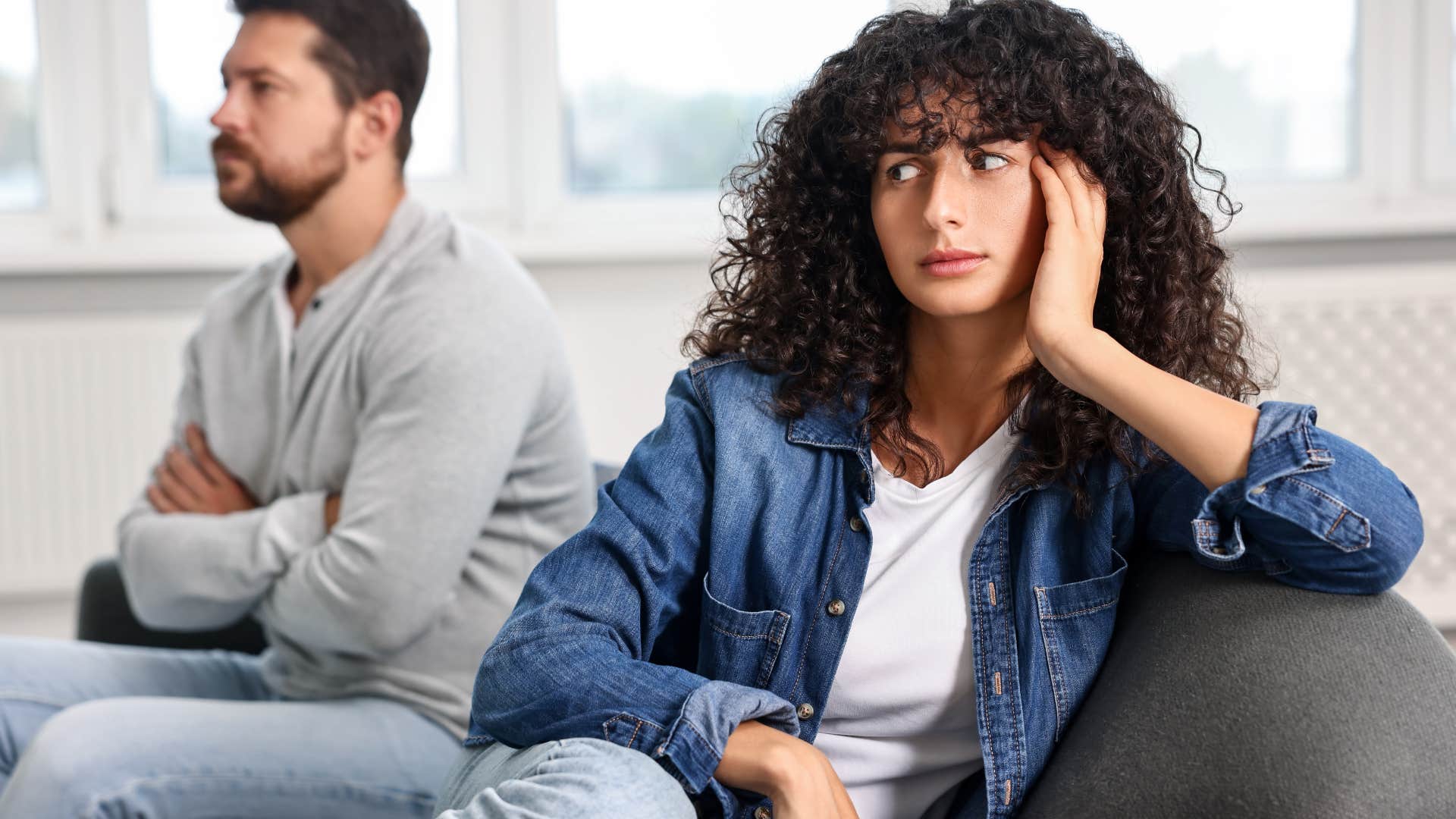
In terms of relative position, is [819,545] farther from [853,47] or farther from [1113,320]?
[853,47]

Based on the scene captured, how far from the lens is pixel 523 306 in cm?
169

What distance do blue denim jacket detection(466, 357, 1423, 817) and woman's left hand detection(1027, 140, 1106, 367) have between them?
0.14m

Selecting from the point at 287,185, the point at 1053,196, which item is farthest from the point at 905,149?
the point at 287,185

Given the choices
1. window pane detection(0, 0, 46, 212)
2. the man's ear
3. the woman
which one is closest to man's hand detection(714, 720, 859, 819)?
the woman

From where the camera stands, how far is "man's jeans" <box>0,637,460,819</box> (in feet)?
4.53

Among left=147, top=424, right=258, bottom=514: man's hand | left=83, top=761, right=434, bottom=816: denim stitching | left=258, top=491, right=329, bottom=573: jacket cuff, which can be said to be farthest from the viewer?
left=147, top=424, right=258, bottom=514: man's hand

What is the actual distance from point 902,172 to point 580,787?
63cm

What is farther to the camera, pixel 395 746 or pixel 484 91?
pixel 484 91

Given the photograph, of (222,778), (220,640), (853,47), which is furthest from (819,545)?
(220,640)

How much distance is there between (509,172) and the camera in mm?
3234

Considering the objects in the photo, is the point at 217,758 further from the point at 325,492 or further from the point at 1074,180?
the point at 1074,180

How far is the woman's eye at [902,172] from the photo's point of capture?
1232mm

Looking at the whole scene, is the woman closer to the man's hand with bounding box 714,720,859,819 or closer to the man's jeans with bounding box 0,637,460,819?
the man's hand with bounding box 714,720,859,819

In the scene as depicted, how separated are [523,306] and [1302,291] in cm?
213
